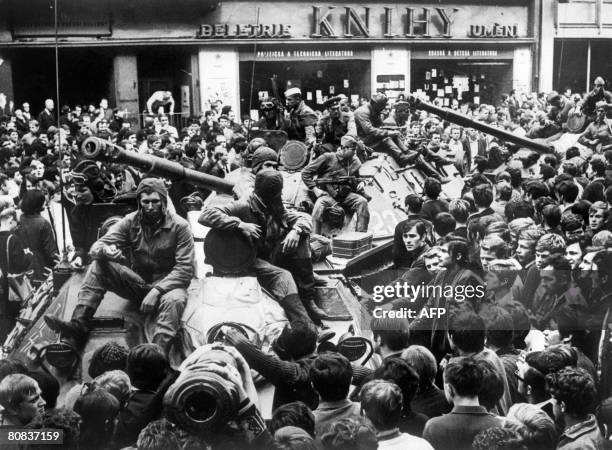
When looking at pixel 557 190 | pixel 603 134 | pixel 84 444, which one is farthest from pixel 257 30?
pixel 84 444

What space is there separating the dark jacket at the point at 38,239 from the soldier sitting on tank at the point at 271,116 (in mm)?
4443

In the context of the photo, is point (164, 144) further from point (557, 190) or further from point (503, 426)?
point (503, 426)

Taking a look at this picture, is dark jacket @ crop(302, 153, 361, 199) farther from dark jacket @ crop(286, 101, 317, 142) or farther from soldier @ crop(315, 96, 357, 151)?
dark jacket @ crop(286, 101, 317, 142)

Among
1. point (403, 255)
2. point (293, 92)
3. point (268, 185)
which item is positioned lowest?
point (403, 255)

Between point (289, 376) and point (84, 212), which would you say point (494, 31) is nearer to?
point (84, 212)

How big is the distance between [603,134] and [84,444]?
33.7 ft

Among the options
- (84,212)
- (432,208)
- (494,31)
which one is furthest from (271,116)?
(84,212)

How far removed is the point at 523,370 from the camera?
572 centimetres

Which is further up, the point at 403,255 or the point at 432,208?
the point at 432,208

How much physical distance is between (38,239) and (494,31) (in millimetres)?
→ 6384

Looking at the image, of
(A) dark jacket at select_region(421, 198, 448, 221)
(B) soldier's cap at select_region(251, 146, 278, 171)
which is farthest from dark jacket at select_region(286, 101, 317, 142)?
(A) dark jacket at select_region(421, 198, 448, 221)

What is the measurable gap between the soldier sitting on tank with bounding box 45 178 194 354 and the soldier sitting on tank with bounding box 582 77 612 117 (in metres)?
7.06

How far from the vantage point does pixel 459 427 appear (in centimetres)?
489

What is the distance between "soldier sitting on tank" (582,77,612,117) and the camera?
11883mm
